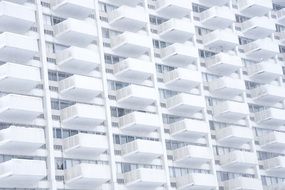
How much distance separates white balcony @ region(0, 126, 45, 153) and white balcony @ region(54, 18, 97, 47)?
38.6 feet

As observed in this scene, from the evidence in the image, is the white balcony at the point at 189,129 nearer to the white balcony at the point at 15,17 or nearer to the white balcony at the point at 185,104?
the white balcony at the point at 185,104

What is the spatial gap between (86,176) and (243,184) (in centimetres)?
1986

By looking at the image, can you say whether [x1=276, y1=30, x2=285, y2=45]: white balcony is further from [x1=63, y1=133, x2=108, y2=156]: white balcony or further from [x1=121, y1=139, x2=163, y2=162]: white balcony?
[x1=63, y1=133, x2=108, y2=156]: white balcony

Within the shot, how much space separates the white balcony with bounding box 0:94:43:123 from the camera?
5634cm

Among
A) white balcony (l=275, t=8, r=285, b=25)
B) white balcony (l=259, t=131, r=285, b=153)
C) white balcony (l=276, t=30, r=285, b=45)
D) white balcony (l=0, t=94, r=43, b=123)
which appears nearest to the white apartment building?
white balcony (l=0, t=94, r=43, b=123)

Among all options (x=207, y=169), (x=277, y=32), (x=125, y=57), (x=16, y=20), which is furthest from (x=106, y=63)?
(x=277, y=32)

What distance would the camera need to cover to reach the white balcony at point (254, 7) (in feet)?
277

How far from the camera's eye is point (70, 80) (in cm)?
6175

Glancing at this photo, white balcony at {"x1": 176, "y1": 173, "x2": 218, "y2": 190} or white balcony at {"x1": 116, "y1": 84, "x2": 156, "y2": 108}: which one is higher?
white balcony at {"x1": 116, "y1": 84, "x2": 156, "y2": 108}

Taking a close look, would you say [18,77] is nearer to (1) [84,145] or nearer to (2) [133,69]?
(1) [84,145]

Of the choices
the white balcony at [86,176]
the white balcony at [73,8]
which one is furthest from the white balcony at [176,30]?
the white balcony at [86,176]

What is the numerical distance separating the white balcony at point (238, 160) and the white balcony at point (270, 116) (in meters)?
6.21

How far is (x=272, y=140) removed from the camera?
249 ft

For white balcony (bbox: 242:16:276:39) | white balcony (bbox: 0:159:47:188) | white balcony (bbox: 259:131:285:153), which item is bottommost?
white balcony (bbox: 0:159:47:188)
